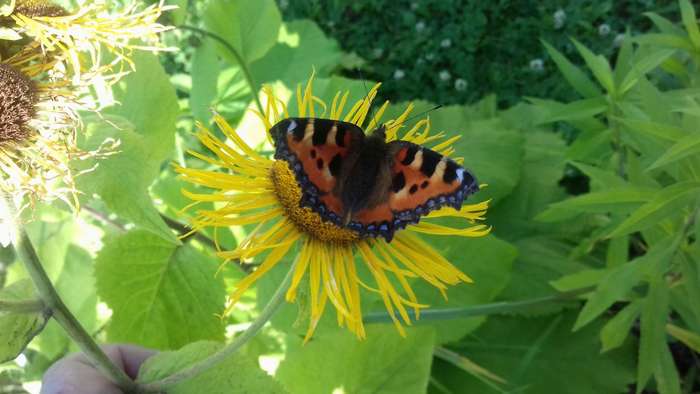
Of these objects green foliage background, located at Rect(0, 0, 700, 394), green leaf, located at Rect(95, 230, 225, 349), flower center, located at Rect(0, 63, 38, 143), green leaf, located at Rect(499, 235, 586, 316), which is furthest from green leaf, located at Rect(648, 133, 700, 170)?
flower center, located at Rect(0, 63, 38, 143)

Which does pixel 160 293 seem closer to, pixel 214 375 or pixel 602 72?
pixel 214 375

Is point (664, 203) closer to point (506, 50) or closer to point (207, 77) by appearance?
point (207, 77)

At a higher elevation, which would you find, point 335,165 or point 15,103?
point 15,103

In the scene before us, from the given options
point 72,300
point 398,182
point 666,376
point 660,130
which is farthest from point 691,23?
point 72,300

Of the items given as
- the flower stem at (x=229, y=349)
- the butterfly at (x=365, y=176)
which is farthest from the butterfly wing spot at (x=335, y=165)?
the flower stem at (x=229, y=349)

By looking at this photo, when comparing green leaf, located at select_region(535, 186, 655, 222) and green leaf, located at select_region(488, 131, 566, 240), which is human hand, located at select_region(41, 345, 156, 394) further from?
green leaf, located at select_region(488, 131, 566, 240)

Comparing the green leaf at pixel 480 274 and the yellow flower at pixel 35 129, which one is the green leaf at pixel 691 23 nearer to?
the green leaf at pixel 480 274

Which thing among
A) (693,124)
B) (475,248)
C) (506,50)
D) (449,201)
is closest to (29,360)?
(475,248)
